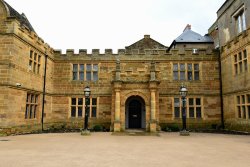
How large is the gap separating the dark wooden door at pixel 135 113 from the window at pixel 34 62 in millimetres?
9211

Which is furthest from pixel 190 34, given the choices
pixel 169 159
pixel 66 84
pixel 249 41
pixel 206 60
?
pixel 169 159

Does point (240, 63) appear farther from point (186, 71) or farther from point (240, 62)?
point (186, 71)

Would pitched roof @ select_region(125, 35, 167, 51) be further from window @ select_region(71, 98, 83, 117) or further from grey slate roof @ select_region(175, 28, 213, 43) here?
window @ select_region(71, 98, 83, 117)

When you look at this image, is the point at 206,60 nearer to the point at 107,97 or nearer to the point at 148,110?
the point at 148,110

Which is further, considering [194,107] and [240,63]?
[194,107]

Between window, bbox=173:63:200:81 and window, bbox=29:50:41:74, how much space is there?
12617 millimetres

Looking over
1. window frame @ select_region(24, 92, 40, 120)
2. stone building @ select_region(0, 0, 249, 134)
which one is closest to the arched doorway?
stone building @ select_region(0, 0, 249, 134)

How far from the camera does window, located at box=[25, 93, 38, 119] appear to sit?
17.1 m

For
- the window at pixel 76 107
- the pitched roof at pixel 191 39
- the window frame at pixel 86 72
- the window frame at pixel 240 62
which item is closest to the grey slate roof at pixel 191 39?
the pitched roof at pixel 191 39

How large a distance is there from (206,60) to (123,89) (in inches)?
359

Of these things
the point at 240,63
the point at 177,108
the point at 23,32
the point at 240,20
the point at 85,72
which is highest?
the point at 240,20

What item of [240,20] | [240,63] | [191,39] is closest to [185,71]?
[240,63]

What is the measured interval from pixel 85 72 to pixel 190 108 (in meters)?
10.9

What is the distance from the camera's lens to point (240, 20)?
18.0 metres
